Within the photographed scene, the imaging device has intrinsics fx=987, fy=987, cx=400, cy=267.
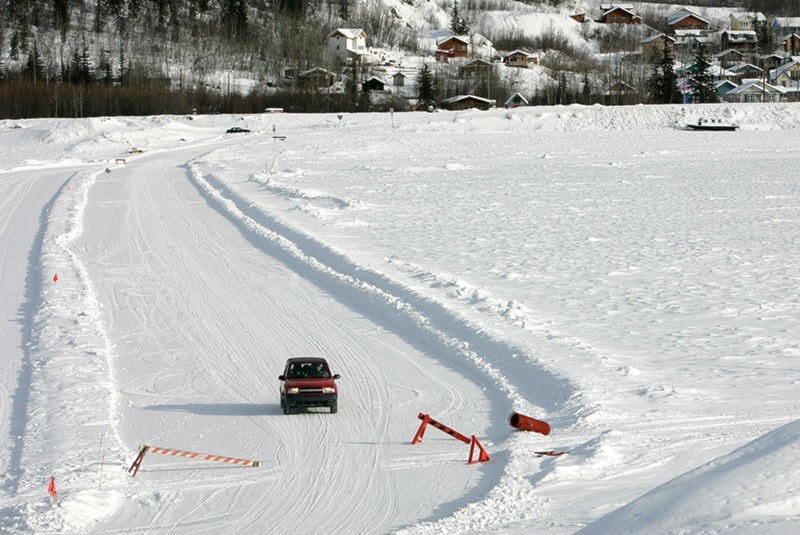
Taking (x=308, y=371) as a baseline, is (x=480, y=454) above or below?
below

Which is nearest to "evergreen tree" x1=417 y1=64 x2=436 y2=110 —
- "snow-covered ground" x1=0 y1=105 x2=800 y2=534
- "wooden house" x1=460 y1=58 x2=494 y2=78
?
"wooden house" x1=460 y1=58 x2=494 y2=78

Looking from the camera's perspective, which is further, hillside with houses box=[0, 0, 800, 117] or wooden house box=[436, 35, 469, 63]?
wooden house box=[436, 35, 469, 63]

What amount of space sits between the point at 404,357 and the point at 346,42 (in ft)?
410

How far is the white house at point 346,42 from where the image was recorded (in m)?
136

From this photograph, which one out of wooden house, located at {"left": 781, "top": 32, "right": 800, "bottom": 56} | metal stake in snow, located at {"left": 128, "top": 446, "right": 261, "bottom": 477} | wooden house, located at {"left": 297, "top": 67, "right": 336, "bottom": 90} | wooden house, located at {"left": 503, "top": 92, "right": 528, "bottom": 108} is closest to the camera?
metal stake in snow, located at {"left": 128, "top": 446, "right": 261, "bottom": 477}

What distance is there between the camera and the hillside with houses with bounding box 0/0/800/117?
103688mm

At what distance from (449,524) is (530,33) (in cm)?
16420

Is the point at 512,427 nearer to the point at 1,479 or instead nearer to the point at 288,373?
the point at 288,373

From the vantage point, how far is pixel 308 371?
14180 mm

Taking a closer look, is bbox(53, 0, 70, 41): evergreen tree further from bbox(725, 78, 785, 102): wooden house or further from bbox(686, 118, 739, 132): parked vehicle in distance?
bbox(686, 118, 739, 132): parked vehicle in distance

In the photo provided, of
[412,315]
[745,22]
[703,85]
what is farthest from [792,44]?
[412,315]

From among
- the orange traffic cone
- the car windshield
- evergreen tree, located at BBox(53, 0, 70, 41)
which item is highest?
evergreen tree, located at BBox(53, 0, 70, 41)

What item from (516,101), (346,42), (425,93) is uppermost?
(346,42)

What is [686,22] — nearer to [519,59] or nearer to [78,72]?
[519,59]
